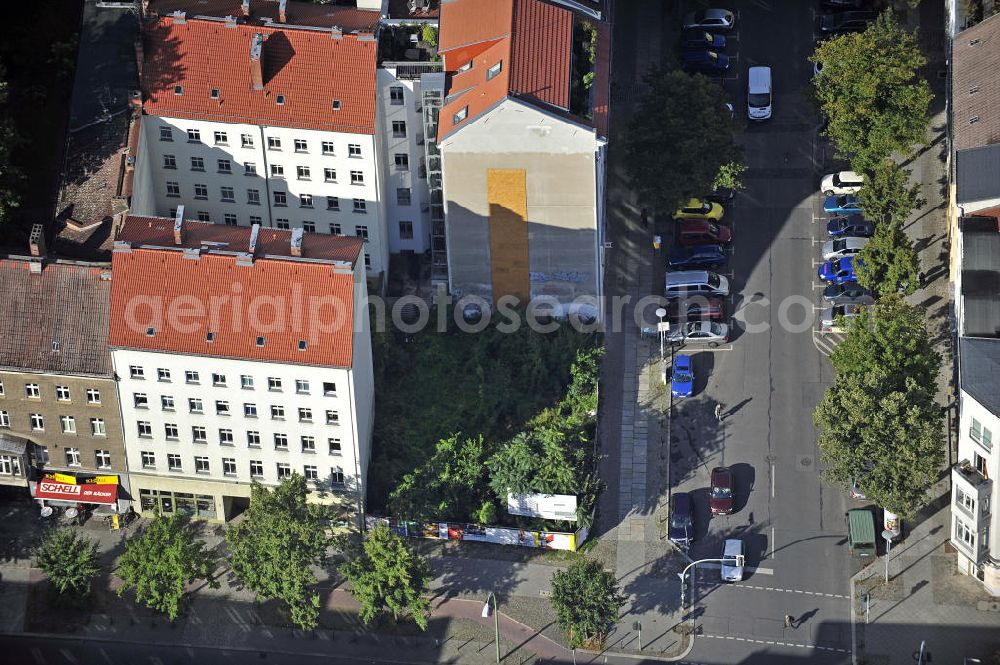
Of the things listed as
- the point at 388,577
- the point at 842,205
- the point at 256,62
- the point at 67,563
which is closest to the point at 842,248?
the point at 842,205

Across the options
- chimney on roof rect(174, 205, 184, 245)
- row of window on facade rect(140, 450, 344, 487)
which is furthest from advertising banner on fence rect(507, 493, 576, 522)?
chimney on roof rect(174, 205, 184, 245)

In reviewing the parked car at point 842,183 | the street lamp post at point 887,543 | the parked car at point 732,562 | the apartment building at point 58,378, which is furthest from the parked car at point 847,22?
the apartment building at point 58,378

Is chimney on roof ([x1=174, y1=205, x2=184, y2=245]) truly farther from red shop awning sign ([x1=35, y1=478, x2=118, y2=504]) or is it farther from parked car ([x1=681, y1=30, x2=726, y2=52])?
parked car ([x1=681, y1=30, x2=726, y2=52])

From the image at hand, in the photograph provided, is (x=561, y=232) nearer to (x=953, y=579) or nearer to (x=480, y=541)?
(x=480, y=541)

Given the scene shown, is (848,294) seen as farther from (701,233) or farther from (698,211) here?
(698,211)

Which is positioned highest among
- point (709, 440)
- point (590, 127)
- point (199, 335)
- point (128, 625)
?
point (590, 127)

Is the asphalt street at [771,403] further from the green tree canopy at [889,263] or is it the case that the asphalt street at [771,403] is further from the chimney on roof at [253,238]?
the chimney on roof at [253,238]

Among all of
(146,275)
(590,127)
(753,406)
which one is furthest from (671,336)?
(146,275)

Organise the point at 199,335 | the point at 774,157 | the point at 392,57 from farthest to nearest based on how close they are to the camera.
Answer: the point at 774,157 → the point at 392,57 → the point at 199,335
